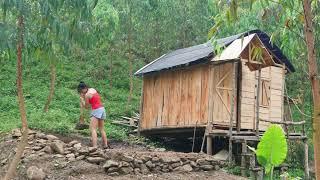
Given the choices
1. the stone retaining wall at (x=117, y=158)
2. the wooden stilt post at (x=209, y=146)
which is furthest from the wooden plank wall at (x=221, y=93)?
the stone retaining wall at (x=117, y=158)

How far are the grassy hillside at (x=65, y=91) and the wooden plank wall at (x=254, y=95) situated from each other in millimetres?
3722

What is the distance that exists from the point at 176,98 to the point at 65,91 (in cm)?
612

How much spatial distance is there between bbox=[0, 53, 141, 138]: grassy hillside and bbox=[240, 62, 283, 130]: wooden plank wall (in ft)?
12.2

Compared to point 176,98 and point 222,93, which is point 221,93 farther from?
point 176,98

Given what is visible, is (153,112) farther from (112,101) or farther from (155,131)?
(112,101)

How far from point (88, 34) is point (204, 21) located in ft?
53.0

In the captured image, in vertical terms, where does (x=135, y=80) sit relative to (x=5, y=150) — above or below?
above

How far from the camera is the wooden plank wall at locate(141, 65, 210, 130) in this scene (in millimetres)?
14648

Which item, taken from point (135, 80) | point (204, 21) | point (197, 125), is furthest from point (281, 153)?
point (135, 80)

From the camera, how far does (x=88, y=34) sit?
6.64 metres

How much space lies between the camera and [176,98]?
1562 centimetres

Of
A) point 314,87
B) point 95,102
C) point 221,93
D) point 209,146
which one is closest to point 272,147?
point 314,87

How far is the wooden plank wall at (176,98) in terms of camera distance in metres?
14.6

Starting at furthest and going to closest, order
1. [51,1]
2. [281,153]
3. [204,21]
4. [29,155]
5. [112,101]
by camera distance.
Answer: [204,21] < [112,101] < [29,155] < [51,1] < [281,153]
